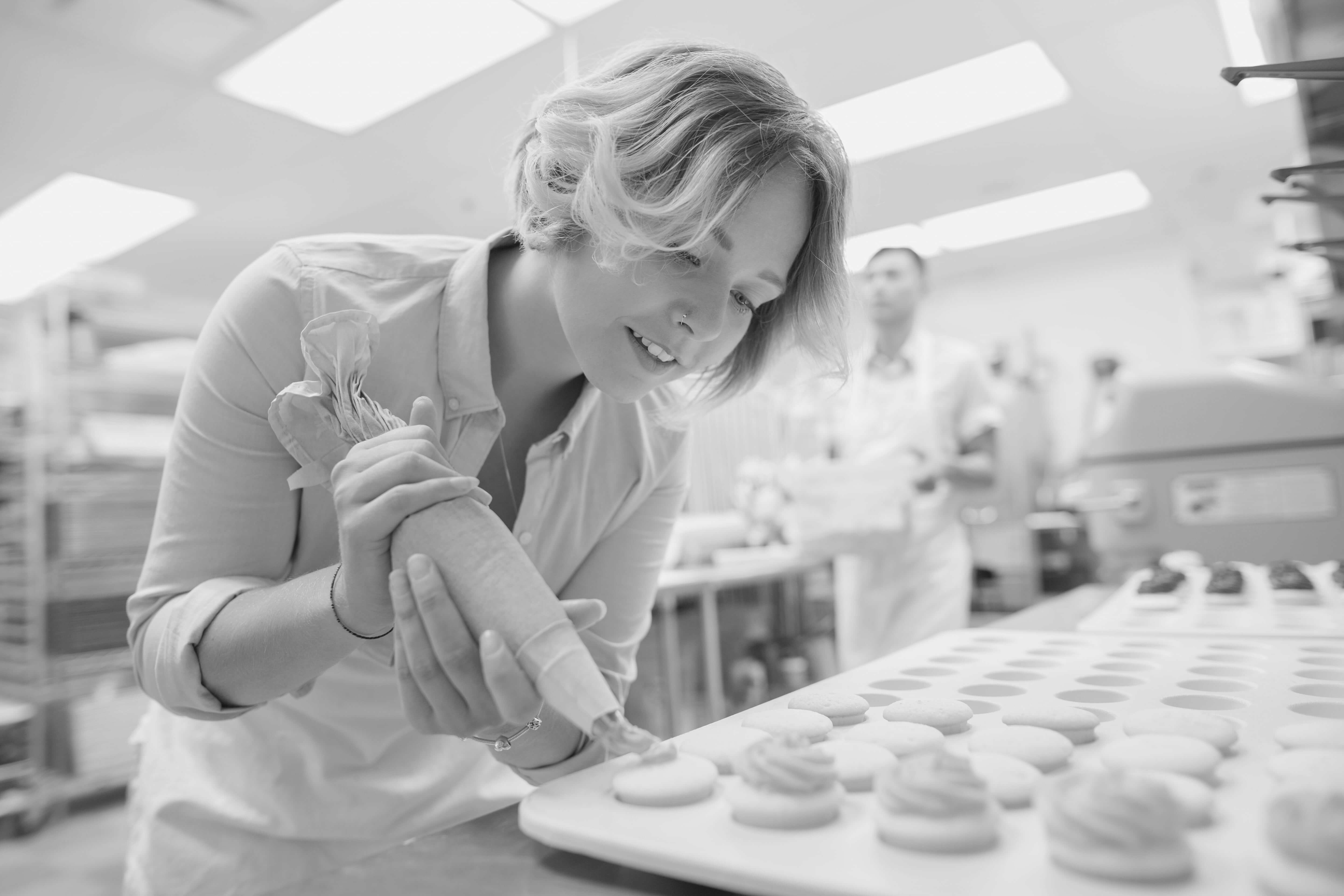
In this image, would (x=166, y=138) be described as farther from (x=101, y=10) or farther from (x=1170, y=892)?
(x=1170, y=892)

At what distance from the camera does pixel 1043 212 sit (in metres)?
5.10

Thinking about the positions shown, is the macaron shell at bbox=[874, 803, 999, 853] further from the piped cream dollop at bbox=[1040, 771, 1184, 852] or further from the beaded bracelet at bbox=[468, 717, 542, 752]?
the beaded bracelet at bbox=[468, 717, 542, 752]

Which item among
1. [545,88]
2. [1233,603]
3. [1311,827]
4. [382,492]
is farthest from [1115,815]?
[545,88]

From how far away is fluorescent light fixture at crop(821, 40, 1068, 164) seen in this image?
330cm

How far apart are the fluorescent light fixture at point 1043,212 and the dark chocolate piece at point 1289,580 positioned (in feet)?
12.5

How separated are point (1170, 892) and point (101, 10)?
358cm

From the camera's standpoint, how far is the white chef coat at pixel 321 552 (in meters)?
0.75

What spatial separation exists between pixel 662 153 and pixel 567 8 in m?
2.40

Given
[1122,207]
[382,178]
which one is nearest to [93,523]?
[382,178]

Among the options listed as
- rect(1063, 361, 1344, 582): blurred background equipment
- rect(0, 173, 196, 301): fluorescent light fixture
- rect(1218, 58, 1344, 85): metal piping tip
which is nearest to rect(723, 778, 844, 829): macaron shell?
rect(1218, 58, 1344, 85): metal piping tip

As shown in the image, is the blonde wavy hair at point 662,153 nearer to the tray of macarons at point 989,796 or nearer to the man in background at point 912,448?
the tray of macarons at point 989,796

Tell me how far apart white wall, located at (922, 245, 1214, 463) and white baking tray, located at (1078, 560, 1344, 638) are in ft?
15.7

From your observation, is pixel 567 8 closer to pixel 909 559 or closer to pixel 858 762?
pixel 909 559

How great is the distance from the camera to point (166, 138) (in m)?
→ 3.69
